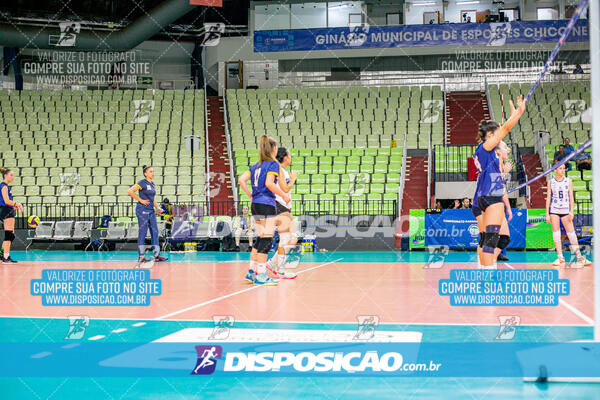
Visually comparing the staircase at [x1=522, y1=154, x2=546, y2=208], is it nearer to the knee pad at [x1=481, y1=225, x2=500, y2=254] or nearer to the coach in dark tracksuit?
the coach in dark tracksuit

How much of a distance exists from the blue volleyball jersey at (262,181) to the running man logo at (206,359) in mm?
4782

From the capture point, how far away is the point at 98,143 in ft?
70.6

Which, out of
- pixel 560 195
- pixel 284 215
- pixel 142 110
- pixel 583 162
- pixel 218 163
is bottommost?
pixel 284 215

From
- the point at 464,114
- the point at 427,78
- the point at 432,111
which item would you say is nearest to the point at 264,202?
the point at 432,111

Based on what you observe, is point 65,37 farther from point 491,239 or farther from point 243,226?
point 491,239

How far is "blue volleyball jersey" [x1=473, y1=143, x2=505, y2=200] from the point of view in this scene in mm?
6355

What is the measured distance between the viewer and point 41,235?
17.4m

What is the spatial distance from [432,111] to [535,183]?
5262mm

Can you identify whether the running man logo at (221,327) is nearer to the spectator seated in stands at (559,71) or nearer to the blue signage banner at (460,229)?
the blue signage banner at (460,229)

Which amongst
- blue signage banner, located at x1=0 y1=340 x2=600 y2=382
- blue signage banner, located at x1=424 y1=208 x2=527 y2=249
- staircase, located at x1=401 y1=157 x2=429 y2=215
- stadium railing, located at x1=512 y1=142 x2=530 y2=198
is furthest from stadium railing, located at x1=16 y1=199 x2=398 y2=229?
blue signage banner, located at x1=0 y1=340 x2=600 y2=382

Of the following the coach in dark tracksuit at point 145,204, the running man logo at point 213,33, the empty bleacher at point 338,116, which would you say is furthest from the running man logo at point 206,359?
the running man logo at point 213,33

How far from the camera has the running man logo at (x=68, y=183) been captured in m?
19.1

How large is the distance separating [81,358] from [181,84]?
28512 mm

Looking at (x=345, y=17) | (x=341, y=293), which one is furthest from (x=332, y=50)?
(x=341, y=293)
